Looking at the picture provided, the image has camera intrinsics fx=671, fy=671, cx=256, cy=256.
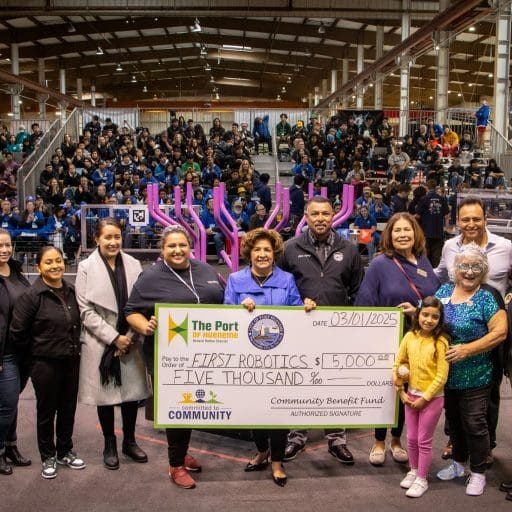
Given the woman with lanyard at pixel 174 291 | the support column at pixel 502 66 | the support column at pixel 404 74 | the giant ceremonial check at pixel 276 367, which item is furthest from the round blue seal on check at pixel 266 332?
the support column at pixel 404 74

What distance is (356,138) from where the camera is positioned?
1961 cm

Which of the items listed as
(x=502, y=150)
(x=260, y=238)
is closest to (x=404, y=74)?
(x=502, y=150)

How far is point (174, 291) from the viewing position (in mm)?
4207

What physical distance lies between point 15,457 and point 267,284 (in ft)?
6.89

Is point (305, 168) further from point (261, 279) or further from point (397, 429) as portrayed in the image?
point (261, 279)

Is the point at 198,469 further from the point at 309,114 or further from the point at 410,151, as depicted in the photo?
the point at 309,114

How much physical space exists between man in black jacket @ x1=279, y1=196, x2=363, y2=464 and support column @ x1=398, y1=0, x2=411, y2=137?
18.1 meters

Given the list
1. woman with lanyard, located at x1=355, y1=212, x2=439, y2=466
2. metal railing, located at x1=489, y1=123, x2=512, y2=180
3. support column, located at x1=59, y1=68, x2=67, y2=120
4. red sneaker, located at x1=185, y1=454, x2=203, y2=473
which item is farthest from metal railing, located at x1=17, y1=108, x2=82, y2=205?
woman with lanyard, located at x1=355, y1=212, x2=439, y2=466

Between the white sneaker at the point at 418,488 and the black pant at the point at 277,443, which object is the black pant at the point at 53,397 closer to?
the black pant at the point at 277,443

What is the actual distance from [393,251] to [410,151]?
15.4m

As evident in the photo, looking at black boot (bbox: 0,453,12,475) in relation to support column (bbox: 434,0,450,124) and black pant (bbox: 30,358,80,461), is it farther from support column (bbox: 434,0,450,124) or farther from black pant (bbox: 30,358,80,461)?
support column (bbox: 434,0,450,124)

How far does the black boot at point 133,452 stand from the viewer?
4.65m

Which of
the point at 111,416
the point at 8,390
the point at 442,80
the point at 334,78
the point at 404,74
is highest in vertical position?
the point at 334,78

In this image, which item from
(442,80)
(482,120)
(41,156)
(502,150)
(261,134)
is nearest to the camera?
(502,150)
